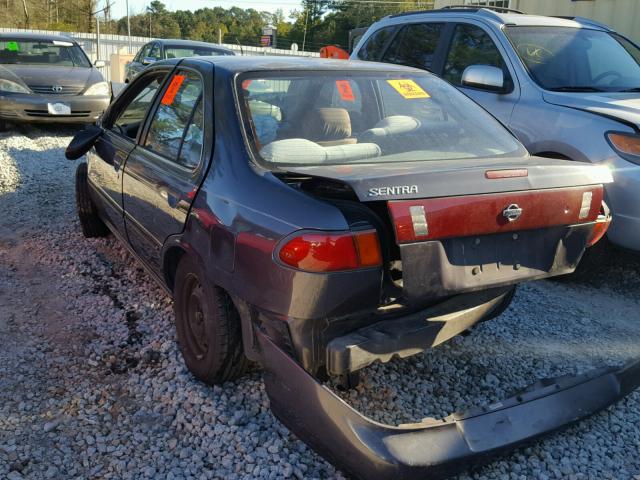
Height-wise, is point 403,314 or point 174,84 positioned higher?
point 174,84

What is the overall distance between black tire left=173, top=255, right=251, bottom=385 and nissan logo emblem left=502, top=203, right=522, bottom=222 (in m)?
1.25

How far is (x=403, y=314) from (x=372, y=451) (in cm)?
62

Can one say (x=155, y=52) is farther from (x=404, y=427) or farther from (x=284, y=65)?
(x=404, y=427)

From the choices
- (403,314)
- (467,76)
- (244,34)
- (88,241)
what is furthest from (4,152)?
(244,34)

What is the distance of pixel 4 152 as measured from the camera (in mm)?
8195

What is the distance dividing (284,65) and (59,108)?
294 inches

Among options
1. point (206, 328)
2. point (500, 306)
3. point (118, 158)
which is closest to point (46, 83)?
point (118, 158)

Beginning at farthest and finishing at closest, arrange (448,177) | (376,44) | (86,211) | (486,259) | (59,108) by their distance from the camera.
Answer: (59,108) < (376,44) < (86,211) < (486,259) < (448,177)

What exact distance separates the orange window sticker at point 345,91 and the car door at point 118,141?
1.11m

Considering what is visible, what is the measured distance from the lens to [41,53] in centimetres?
1053

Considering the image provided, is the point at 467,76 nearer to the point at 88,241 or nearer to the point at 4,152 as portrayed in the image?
the point at 88,241

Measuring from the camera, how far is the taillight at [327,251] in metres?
2.20

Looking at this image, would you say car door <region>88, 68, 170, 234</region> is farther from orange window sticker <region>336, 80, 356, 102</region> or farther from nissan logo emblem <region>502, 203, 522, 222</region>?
nissan logo emblem <region>502, 203, 522, 222</region>

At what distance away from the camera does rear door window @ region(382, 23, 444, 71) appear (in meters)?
5.88
